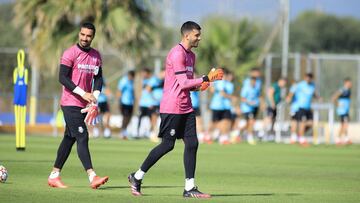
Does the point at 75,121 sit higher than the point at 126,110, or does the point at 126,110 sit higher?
the point at 126,110

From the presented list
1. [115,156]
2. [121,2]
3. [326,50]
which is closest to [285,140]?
[121,2]

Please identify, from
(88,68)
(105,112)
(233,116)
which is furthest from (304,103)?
(88,68)

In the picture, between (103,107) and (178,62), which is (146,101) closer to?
(103,107)

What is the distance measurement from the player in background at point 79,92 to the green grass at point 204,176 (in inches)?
20.3

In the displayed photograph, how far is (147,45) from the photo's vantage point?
3781cm

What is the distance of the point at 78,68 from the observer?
1382cm

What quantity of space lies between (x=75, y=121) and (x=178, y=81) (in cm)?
176

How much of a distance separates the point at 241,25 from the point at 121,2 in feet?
60.3

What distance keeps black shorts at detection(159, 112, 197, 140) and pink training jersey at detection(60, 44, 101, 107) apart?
4.67ft

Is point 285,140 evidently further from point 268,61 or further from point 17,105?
point 17,105

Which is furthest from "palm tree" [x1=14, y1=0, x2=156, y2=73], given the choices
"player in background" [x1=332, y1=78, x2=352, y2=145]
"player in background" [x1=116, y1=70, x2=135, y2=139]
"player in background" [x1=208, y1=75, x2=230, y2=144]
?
"player in background" [x1=332, y1=78, x2=352, y2=145]

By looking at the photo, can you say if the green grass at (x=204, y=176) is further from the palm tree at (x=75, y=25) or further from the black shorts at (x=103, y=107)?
the palm tree at (x=75, y=25)

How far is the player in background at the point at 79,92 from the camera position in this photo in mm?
13578

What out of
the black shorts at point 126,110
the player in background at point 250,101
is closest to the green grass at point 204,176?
the player in background at point 250,101
